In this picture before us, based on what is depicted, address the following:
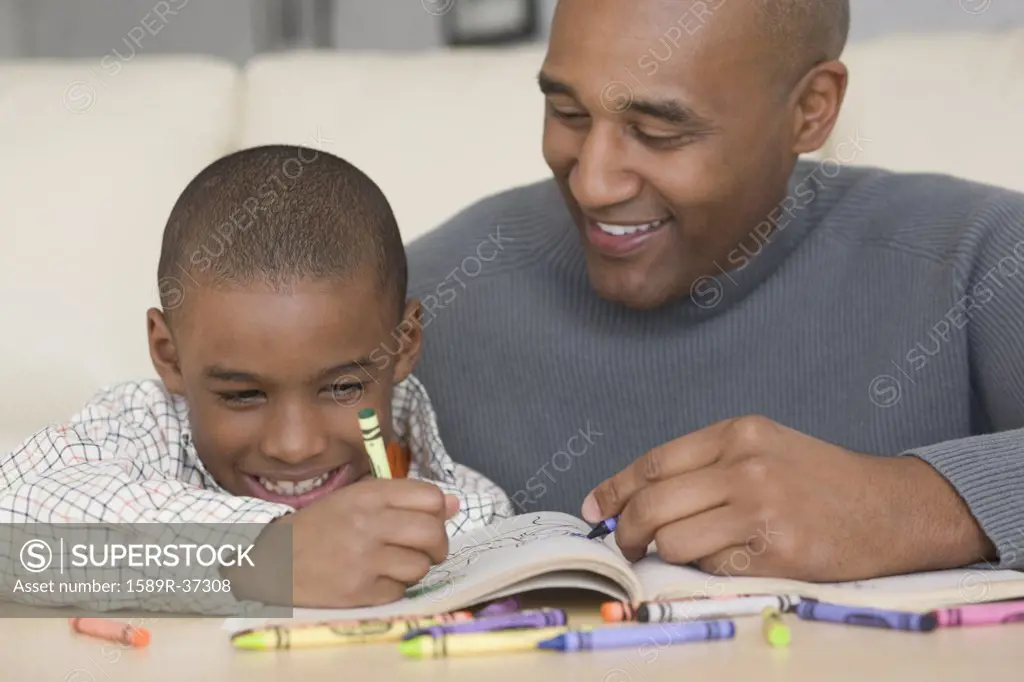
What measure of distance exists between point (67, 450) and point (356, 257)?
331 mm

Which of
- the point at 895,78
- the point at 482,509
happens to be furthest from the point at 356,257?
the point at 895,78

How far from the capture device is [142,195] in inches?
84.1

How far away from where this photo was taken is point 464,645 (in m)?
0.97

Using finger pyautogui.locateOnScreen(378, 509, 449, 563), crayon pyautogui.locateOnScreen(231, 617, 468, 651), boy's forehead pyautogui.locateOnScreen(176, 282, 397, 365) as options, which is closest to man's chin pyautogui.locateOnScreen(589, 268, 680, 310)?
boy's forehead pyautogui.locateOnScreen(176, 282, 397, 365)

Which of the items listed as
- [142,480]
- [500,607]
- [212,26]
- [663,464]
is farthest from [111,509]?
[212,26]

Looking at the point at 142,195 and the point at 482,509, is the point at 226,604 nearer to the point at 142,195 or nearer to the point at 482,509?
the point at 482,509

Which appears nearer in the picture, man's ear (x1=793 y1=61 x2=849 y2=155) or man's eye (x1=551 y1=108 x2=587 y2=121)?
man's eye (x1=551 y1=108 x2=587 y2=121)

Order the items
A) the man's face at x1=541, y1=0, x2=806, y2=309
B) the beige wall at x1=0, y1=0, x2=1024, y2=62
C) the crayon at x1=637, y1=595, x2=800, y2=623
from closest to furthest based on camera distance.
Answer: the crayon at x1=637, y1=595, x2=800, y2=623 < the man's face at x1=541, y1=0, x2=806, y2=309 < the beige wall at x1=0, y1=0, x2=1024, y2=62

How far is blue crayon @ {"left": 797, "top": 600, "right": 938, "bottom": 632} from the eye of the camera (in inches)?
39.9

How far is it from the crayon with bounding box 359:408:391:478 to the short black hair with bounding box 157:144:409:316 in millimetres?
233

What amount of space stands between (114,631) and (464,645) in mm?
270

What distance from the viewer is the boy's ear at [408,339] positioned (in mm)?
1453

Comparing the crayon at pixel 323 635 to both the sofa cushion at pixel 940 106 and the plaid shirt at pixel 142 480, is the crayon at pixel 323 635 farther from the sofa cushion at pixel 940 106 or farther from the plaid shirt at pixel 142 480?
the sofa cushion at pixel 940 106

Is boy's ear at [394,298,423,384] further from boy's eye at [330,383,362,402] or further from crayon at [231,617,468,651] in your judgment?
crayon at [231,617,468,651]
